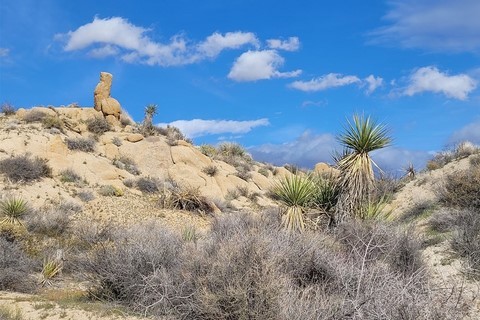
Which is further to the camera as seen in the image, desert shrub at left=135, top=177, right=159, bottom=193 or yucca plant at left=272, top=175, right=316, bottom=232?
desert shrub at left=135, top=177, right=159, bottom=193

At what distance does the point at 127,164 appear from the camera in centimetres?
3412

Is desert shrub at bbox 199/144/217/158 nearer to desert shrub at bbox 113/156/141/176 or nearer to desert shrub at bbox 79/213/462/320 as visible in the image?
desert shrub at bbox 113/156/141/176

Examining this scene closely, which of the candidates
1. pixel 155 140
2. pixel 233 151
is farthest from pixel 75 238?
pixel 233 151

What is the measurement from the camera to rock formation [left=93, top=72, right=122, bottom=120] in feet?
129

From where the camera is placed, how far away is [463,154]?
31.3 m

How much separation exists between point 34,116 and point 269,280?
31.0 meters

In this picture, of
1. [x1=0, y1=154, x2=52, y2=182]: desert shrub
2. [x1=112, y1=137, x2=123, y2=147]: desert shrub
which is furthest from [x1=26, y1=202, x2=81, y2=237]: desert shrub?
[x1=112, y1=137, x2=123, y2=147]: desert shrub

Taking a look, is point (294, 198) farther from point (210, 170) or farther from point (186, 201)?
point (210, 170)

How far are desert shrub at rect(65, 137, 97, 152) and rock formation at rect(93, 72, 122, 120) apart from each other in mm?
6058

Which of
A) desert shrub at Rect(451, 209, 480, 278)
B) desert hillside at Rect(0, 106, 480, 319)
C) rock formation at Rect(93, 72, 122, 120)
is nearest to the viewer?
desert hillside at Rect(0, 106, 480, 319)

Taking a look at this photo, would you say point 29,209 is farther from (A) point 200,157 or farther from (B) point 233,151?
(B) point 233,151

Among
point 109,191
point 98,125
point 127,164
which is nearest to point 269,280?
point 109,191

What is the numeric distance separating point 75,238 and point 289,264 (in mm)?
13674

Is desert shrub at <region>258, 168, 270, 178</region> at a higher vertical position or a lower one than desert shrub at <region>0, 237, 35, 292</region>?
higher
